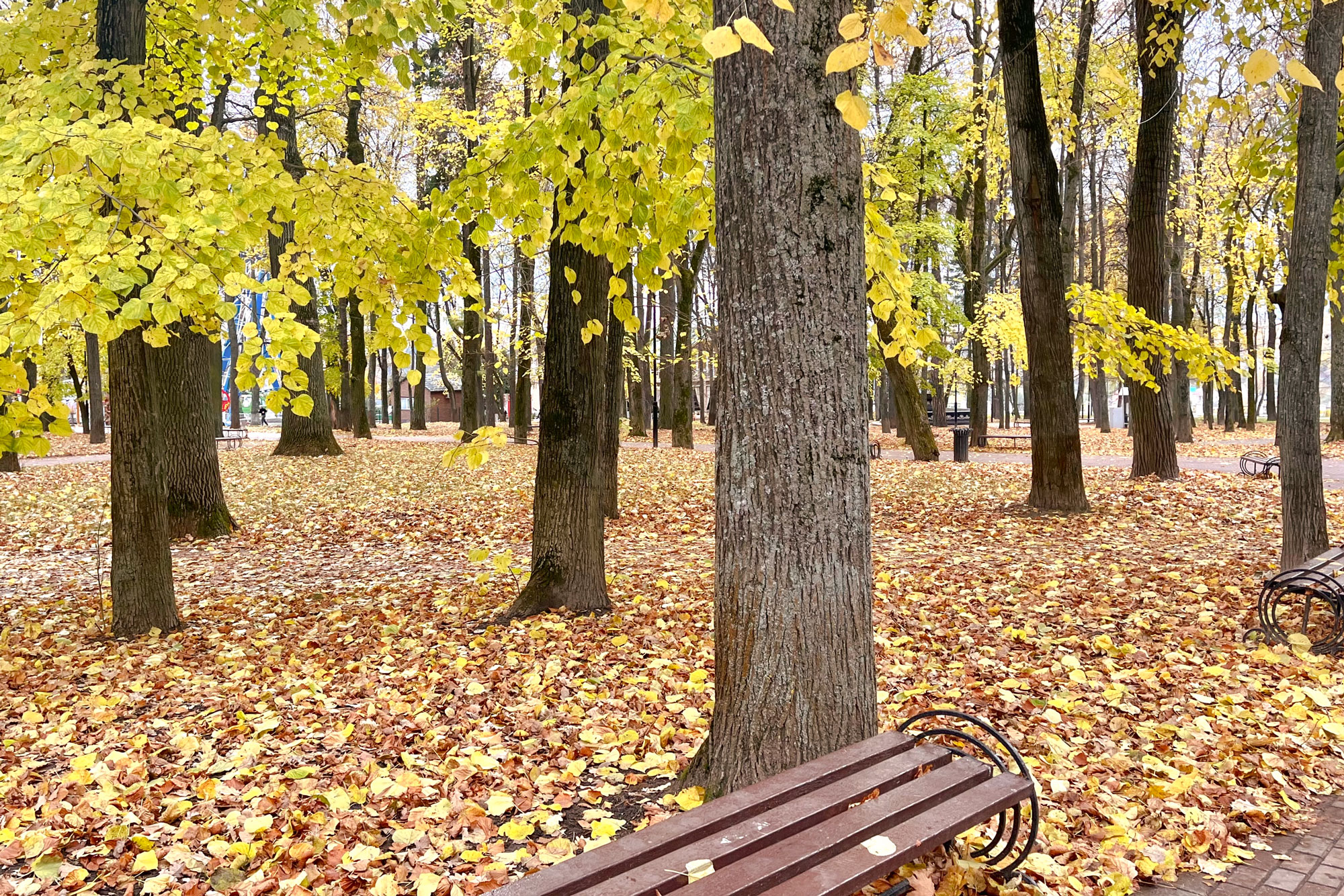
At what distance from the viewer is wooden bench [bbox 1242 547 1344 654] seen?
200 inches

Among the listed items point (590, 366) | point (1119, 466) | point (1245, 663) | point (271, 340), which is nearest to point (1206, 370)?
point (1245, 663)

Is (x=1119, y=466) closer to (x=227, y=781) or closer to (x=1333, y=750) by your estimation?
(x=1333, y=750)

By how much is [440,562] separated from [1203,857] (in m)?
6.96

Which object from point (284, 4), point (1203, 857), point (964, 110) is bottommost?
point (1203, 857)

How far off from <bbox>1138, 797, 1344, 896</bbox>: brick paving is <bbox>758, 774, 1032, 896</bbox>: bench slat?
70 cm

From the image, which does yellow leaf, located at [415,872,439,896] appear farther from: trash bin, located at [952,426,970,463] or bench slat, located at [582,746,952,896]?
trash bin, located at [952,426,970,463]

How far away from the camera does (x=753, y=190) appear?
9.38ft

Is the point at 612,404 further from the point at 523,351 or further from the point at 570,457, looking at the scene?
the point at 523,351

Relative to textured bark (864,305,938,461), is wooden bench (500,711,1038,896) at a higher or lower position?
lower

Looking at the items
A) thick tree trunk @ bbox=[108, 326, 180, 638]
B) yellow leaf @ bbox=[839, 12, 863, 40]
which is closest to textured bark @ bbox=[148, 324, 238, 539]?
thick tree trunk @ bbox=[108, 326, 180, 638]

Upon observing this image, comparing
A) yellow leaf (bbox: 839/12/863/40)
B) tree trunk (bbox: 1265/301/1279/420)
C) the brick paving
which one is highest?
tree trunk (bbox: 1265/301/1279/420)

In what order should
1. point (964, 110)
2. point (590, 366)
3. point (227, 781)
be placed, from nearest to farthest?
point (227, 781), point (590, 366), point (964, 110)

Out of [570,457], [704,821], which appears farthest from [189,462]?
[704,821]

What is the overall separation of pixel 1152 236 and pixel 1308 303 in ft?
19.5
